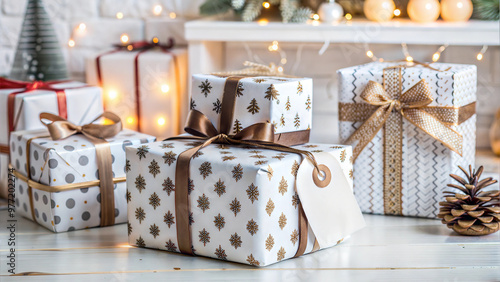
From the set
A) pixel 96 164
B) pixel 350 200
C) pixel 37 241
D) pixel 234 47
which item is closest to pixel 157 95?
pixel 234 47

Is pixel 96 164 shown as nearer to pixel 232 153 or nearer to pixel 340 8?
pixel 232 153

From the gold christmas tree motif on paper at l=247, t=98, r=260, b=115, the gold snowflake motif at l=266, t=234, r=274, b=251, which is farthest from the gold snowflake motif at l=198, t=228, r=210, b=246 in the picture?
the gold christmas tree motif on paper at l=247, t=98, r=260, b=115

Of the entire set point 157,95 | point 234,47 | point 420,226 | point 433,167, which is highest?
point 234,47

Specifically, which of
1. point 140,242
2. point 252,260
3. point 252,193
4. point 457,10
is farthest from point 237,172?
point 457,10

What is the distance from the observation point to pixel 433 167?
1.28 metres

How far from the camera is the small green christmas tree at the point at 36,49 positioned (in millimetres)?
1717

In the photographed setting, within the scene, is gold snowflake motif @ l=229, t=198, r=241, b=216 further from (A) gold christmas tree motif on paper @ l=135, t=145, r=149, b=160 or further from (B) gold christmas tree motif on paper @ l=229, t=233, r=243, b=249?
(A) gold christmas tree motif on paper @ l=135, t=145, r=149, b=160

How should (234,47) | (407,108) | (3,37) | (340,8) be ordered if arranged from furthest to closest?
(3,37)
(234,47)
(340,8)
(407,108)

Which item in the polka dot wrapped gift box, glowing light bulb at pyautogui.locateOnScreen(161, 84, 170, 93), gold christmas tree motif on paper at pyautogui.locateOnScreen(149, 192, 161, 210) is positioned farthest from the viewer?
glowing light bulb at pyautogui.locateOnScreen(161, 84, 170, 93)

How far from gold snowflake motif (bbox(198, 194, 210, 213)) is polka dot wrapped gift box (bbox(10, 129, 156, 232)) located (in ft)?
0.73

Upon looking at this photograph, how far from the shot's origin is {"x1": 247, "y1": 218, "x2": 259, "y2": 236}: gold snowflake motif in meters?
1.02

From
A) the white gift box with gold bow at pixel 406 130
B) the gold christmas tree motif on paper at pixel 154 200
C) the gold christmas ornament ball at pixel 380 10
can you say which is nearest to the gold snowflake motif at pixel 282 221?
the gold christmas tree motif on paper at pixel 154 200

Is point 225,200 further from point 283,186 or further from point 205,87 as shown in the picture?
point 205,87

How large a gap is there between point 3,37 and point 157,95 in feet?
1.97
